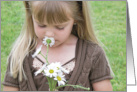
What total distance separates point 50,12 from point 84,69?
1.14ft

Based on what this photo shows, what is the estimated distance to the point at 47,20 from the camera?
1.13 metres

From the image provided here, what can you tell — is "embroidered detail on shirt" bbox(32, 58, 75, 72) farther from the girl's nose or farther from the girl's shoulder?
the girl's nose

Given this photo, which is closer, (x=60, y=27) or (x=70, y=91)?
(x=60, y=27)

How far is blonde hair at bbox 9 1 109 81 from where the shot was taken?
44.4 inches

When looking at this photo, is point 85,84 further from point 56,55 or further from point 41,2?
point 41,2

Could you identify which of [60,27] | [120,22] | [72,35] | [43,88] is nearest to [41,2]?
[60,27]

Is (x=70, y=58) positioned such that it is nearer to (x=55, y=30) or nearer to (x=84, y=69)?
(x=84, y=69)

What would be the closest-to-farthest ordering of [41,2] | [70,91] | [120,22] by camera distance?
[41,2]
[70,91]
[120,22]

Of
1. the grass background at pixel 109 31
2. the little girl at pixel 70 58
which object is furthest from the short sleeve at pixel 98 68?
the grass background at pixel 109 31

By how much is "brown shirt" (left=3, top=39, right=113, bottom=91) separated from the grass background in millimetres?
447

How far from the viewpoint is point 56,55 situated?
4.39 ft

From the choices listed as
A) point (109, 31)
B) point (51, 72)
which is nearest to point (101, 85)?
point (51, 72)

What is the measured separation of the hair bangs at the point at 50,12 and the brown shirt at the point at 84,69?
237 mm

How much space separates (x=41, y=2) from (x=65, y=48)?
0.98ft
